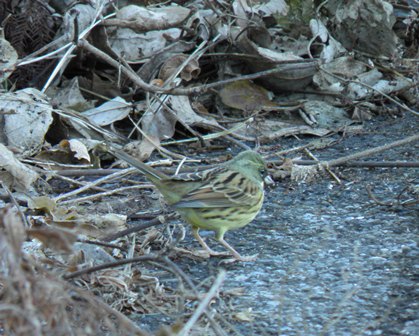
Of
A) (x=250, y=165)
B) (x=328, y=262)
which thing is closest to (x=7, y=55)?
(x=250, y=165)

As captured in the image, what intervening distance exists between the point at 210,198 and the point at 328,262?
0.74 metres

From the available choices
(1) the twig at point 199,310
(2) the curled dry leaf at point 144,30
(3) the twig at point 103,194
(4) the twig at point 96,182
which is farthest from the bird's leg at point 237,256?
(2) the curled dry leaf at point 144,30

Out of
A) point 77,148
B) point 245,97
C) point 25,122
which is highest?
point 25,122

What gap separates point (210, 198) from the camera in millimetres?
4922

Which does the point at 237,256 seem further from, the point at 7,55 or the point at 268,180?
the point at 7,55

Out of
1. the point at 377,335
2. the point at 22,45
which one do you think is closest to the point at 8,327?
the point at 377,335

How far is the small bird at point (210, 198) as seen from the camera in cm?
483

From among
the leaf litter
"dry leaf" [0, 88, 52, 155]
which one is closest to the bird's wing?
the leaf litter

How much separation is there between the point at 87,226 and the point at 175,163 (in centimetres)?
159

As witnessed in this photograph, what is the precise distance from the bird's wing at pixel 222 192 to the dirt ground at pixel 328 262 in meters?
0.27

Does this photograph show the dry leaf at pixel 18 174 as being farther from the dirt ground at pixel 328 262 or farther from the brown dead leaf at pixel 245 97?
the brown dead leaf at pixel 245 97

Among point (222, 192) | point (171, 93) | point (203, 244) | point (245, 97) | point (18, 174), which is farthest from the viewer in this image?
point (245, 97)

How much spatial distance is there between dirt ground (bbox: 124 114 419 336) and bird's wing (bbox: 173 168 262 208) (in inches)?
10.5

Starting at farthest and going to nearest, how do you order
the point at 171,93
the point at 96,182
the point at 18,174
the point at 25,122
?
the point at 171,93 < the point at 25,122 < the point at 96,182 < the point at 18,174
